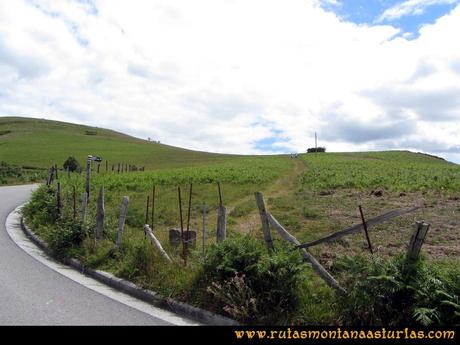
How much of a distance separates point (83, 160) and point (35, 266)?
72.4 meters

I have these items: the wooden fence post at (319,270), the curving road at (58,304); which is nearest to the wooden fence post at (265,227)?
the wooden fence post at (319,270)

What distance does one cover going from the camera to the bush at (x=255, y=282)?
5992 mm

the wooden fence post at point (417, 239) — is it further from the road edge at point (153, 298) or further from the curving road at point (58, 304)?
the curving road at point (58, 304)

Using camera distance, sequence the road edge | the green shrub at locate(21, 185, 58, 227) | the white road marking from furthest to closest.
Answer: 1. the green shrub at locate(21, 185, 58, 227)
2. the white road marking
3. the road edge

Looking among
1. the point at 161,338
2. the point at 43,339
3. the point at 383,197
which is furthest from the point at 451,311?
the point at 383,197

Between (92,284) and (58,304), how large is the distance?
1.55 metres

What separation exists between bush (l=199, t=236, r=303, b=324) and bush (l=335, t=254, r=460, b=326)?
77cm

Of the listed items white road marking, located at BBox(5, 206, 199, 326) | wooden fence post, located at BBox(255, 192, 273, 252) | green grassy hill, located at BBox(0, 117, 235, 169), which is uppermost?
green grassy hill, located at BBox(0, 117, 235, 169)

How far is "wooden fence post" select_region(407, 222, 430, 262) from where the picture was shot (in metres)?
5.28

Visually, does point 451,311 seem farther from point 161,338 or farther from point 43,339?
point 43,339

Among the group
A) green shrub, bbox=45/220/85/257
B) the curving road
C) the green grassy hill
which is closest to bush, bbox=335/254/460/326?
the curving road

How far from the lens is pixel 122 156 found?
9150 centimetres

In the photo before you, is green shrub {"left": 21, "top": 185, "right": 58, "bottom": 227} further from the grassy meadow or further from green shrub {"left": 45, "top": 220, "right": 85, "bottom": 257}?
green shrub {"left": 45, "top": 220, "right": 85, "bottom": 257}

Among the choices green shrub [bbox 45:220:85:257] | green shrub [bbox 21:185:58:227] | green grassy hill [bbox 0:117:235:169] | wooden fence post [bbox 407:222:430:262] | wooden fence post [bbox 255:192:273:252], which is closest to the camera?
wooden fence post [bbox 407:222:430:262]
